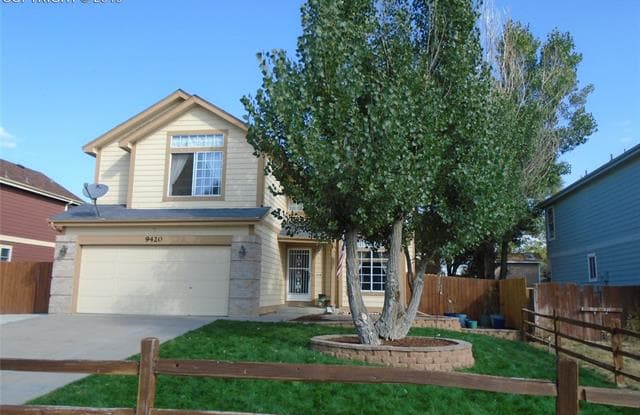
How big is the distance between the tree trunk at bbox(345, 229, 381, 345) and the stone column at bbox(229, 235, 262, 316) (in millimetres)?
5546

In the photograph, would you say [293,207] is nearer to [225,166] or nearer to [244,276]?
[225,166]

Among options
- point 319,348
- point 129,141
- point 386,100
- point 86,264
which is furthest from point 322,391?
point 129,141

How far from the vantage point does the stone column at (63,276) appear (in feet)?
50.8

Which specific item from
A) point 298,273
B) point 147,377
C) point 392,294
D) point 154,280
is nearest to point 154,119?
point 154,280

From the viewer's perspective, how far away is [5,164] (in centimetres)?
2298

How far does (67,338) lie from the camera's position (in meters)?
11.2

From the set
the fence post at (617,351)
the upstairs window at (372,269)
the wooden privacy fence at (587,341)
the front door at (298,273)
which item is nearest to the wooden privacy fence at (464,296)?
the upstairs window at (372,269)

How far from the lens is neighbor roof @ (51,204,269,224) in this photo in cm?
1512

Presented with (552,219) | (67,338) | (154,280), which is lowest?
(67,338)

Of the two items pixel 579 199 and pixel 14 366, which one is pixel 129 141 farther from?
pixel 579 199

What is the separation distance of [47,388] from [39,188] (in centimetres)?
1827

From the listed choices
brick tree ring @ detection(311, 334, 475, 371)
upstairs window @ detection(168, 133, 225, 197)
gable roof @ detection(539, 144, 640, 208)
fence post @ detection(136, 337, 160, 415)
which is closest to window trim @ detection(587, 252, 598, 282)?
gable roof @ detection(539, 144, 640, 208)

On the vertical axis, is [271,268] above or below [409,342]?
above

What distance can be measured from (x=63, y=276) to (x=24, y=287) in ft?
6.60
